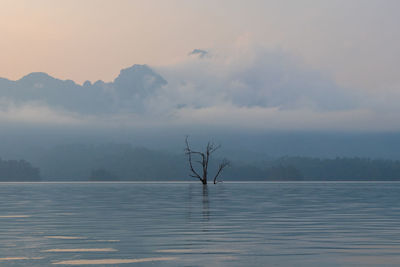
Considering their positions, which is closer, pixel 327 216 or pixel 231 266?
pixel 231 266

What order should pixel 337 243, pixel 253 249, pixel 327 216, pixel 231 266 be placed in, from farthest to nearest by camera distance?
pixel 327 216
pixel 337 243
pixel 253 249
pixel 231 266

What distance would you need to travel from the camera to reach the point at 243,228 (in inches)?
1250

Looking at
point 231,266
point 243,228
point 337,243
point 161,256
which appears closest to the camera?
point 231,266

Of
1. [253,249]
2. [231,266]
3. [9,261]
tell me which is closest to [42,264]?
[9,261]

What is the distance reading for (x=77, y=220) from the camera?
3694 cm

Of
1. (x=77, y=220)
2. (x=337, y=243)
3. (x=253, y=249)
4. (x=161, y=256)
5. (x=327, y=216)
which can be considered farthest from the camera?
(x=327, y=216)

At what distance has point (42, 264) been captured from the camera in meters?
19.5

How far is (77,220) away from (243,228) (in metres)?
9.83

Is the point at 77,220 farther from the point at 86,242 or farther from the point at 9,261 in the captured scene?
the point at 9,261

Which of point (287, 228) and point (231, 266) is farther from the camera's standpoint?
point (287, 228)

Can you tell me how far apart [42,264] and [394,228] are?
1803 centimetres

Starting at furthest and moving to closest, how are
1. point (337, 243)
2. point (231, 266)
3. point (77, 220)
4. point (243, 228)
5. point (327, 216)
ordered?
point (327, 216)
point (77, 220)
point (243, 228)
point (337, 243)
point (231, 266)

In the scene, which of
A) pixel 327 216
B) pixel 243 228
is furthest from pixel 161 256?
pixel 327 216

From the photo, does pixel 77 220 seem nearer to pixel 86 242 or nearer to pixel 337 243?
pixel 86 242
